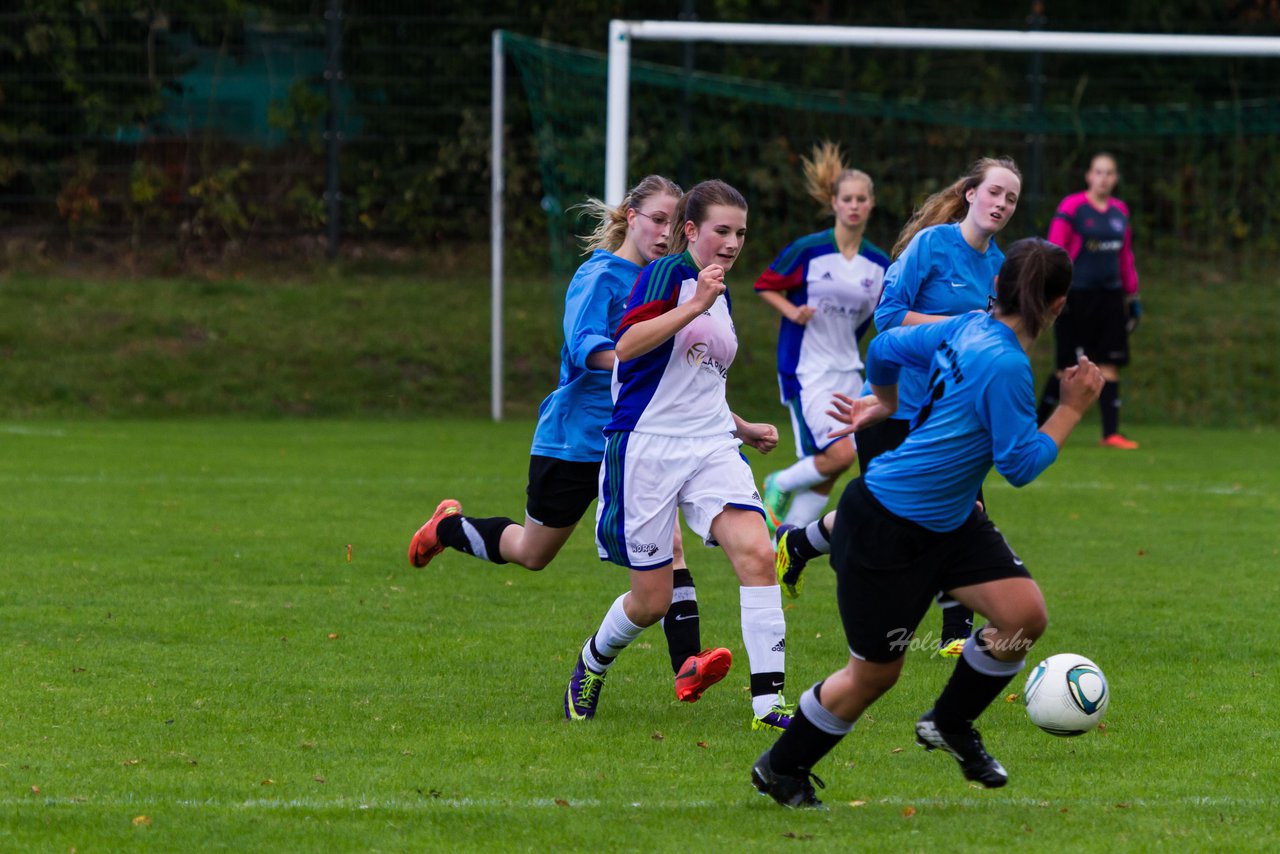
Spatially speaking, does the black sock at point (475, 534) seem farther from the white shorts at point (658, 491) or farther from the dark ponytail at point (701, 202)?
the dark ponytail at point (701, 202)

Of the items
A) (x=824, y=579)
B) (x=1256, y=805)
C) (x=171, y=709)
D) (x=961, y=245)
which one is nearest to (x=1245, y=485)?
(x=824, y=579)

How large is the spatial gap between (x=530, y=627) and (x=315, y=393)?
10.1 meters

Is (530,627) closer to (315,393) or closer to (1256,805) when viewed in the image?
(1256,805)

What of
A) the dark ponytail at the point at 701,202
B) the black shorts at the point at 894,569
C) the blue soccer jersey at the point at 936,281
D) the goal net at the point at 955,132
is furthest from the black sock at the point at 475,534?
the goal net at the point at 955,132

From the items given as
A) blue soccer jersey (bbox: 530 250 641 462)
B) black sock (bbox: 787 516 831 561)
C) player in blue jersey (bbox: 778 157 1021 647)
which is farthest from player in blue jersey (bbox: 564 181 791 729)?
black sock (bbox: 787 516 831 561)

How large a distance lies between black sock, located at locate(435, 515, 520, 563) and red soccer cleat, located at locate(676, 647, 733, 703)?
3.38ft

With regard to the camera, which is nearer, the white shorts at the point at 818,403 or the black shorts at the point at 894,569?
the black shorts at the point at 894,569

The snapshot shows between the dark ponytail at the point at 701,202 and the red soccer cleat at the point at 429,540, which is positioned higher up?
the dark ponytail at the point at 701,202

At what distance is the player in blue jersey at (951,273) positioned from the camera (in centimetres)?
653

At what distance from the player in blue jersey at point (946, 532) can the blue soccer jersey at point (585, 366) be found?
1.52m

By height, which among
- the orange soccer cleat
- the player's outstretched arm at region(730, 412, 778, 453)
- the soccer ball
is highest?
the player's outstretched arm at region(730, 412, 778, 453)

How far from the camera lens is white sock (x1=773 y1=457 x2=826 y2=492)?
8898 millimetres

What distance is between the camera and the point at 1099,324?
47.1ft

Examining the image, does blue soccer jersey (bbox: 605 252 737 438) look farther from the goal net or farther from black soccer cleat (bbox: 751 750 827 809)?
the goal net
